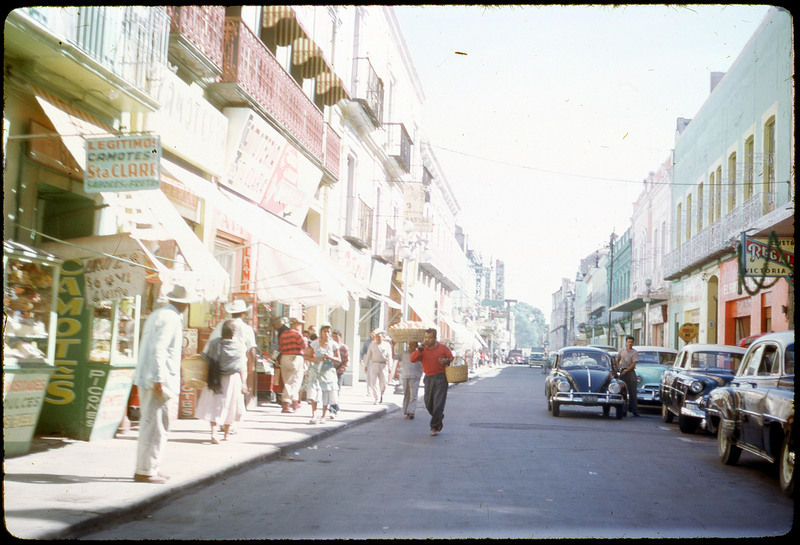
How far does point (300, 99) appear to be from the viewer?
17.7 meters

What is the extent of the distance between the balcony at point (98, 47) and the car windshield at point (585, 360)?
1173 centimetres

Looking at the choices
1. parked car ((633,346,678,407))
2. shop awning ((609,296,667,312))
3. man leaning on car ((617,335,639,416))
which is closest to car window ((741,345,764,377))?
man leaning on car ((617,335,639,416))

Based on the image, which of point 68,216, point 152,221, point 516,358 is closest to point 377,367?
point 68,216

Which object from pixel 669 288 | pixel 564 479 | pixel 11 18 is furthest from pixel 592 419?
pixel 669 288

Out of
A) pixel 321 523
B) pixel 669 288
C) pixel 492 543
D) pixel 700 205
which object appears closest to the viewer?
pixel 492 543

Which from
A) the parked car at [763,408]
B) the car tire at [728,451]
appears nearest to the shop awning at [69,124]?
the parked car at [763,408]

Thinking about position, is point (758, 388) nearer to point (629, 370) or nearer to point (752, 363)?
point (752, 363)

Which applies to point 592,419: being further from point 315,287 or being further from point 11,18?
point 11,18

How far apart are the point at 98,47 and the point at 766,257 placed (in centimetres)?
1355

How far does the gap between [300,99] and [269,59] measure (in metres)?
2.31

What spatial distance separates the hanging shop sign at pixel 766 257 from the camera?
1700cm

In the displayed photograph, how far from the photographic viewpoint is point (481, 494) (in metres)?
7.97

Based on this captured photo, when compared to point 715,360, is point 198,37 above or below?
above

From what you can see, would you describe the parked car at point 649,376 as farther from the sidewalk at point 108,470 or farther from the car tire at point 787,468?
the car tire at point 787,468
